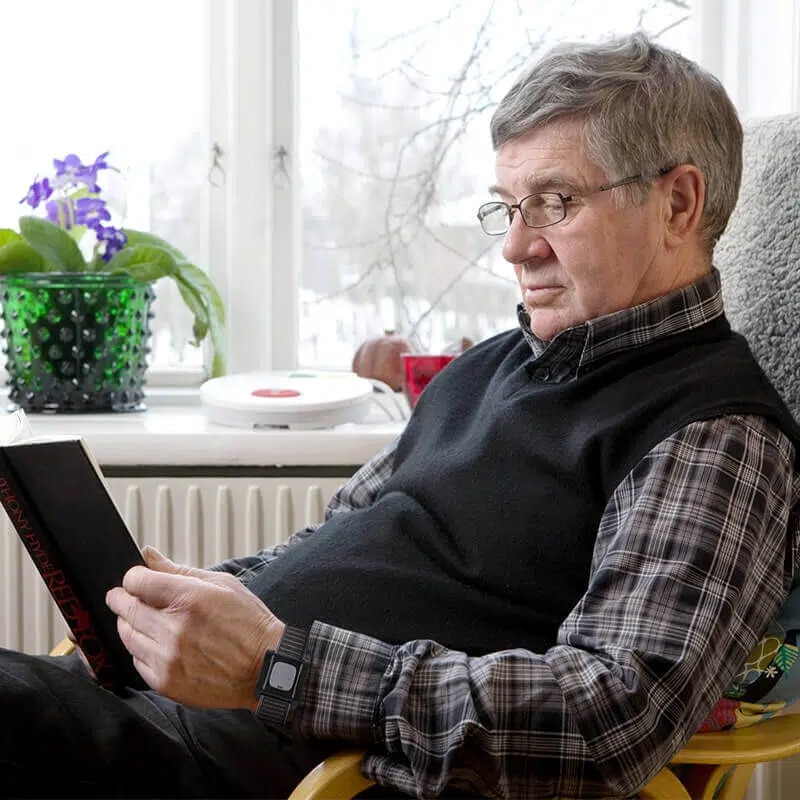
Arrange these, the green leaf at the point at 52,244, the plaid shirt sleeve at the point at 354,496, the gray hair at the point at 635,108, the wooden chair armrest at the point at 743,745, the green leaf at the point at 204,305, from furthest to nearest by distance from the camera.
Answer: the green leaf at the point at 204,305 → the green leaf at the point at 52,244 → the plaid shirt sleeve at the point at 354,496 → the gray hair at the point at 635,108 → the wooden chair armrest at the point at 743,745

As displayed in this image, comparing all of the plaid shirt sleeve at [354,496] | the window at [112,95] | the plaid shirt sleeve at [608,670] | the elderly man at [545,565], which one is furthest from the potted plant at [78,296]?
the plaid shirt sleeve at [608,670]

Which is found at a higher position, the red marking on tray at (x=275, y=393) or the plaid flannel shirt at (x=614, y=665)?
the red marking on tray at (x=275, y=393)

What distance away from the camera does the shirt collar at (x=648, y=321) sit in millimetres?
1336

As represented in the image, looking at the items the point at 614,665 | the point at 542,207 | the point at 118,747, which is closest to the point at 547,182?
the point at 542,207

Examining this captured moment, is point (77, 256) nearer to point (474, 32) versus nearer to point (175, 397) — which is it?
point (175, 397)

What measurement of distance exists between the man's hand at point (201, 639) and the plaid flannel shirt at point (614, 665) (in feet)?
0.19

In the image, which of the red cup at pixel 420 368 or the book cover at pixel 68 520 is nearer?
the book cover at pixel 68 520

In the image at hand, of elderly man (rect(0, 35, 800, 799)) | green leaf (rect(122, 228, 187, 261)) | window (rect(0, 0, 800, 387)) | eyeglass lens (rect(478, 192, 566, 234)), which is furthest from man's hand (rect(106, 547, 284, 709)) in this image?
window (rect(0, 0, 800, 387))

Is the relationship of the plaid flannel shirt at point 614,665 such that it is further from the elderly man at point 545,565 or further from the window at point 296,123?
the window at point 296,123

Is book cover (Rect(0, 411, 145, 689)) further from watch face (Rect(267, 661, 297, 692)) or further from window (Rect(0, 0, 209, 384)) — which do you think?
window (Rect(0, 0, 209, 384))

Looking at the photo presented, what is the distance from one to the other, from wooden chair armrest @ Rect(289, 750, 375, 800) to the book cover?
27cm

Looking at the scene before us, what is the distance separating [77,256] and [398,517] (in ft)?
3.41

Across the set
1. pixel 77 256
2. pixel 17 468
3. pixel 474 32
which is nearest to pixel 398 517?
pixel 17 468

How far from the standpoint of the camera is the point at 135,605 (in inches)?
46.3
